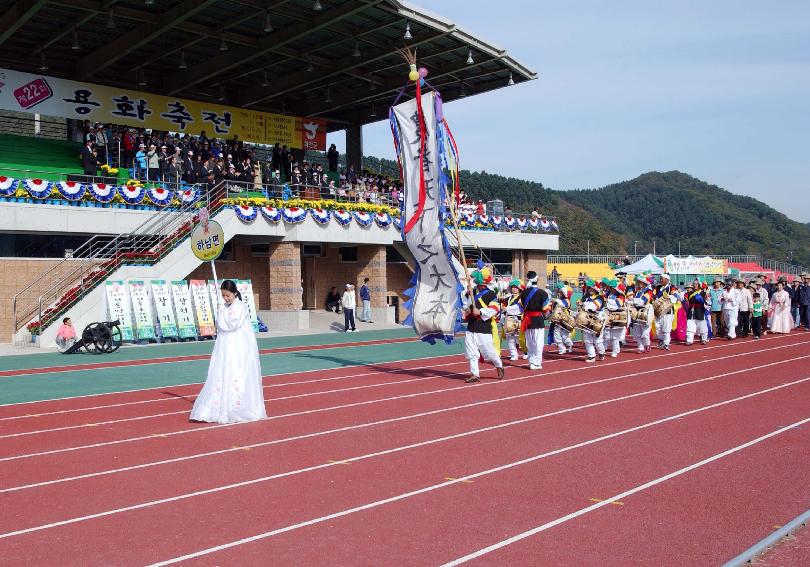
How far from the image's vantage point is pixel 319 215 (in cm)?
3062

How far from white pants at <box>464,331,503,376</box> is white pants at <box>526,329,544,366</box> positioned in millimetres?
1920

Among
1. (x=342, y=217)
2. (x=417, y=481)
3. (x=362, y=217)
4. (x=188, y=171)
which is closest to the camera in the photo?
(x=417, y=481)

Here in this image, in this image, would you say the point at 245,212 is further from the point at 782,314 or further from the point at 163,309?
the point at 782,314

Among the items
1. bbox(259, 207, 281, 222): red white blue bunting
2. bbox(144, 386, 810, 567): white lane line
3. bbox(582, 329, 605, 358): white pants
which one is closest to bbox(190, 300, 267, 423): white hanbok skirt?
bbox(144, 386, 810, 567): white lane line

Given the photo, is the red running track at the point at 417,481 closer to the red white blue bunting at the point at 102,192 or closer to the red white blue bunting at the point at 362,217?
the red white blue bunting at the point at 102,192

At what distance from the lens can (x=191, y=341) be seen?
25938 millimetres

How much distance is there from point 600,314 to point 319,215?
48.0 ft

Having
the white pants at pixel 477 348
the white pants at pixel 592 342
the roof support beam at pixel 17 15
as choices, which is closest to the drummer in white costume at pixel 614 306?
the white pants at pixel 592 342

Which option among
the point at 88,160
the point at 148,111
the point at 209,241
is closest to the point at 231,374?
the point at 209,241

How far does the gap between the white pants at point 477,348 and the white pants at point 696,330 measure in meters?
10.2

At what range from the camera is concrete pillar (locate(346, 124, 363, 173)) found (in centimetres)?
4144

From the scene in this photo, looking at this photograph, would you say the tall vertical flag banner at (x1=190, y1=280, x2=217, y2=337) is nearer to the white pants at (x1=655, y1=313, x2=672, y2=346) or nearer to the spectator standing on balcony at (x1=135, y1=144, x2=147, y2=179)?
the spectator standing on balcony at (x1=135, y1=144, x2=147, y2=179)

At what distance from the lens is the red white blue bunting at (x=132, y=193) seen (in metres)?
26.4

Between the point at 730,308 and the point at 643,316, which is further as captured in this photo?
the point at 730,308
